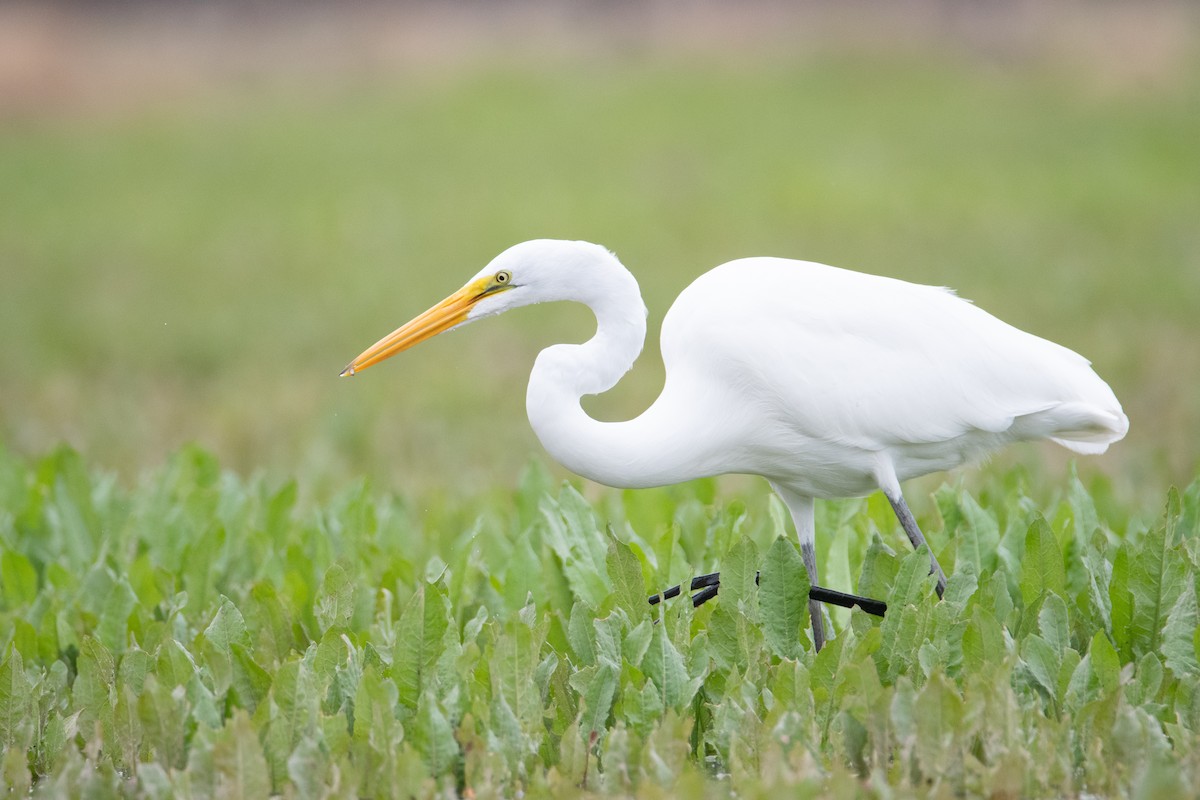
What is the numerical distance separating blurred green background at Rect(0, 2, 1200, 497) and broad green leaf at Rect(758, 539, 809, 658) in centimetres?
226

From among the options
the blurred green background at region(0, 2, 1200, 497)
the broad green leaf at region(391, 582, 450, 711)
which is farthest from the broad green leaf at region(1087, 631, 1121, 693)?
the blurred green background at region(0, 2, 1200, 497)

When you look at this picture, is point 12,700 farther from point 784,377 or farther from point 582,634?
point 784,377

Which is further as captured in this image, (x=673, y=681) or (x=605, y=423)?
(x=605, y=423)

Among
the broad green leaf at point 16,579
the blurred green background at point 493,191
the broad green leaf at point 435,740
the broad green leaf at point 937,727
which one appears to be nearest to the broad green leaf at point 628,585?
the broad green leaf at point 435,740

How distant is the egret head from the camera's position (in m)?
2.78

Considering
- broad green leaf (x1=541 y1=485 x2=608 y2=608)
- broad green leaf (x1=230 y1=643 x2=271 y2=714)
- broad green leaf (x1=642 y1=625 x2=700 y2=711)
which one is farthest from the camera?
broad green leaf (x1=541 y1=485 x2=608 y2=608)

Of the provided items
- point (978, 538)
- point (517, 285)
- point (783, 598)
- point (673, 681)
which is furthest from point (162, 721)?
point (978, 538)

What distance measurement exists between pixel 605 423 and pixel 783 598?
0.53m

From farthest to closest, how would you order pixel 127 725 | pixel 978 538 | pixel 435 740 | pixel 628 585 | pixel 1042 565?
pixel 978 538
pixel 1042 565
pixel 628 585
pixel 127 725
pixel 435 740

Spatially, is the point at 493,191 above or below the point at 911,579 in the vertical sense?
above

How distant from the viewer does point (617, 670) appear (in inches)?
105

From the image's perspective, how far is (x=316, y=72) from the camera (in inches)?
749

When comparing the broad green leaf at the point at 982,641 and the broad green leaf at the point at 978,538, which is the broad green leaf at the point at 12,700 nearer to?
the broad green leaf at the point at 982,641

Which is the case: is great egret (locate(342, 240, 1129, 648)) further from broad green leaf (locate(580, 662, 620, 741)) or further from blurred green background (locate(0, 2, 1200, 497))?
blurred green background (locate(0, 2, 1200, 497))
